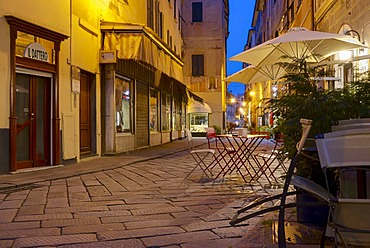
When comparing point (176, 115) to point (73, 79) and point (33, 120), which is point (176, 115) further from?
point (33, 120)

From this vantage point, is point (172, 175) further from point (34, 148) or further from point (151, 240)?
point (151, 240)

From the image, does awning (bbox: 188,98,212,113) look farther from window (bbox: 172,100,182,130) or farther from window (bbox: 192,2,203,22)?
window (bbox: 192,2,203,22)

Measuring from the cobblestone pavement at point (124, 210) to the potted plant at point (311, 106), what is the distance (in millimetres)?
783

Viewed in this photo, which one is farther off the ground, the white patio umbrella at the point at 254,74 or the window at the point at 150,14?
the window at the point at 150,14

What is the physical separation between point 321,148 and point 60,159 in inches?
305

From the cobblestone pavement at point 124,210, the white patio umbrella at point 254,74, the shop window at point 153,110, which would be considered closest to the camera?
the cobblestone pavement at point 124,210

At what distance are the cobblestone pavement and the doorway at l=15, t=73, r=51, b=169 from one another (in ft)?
2.27

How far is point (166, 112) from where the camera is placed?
70.9 ft

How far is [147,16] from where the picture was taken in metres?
17.4

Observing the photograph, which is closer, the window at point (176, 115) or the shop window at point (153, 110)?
the shop window at point (153, 110)

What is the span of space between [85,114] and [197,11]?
80.1 feet

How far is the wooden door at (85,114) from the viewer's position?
36.6 ft

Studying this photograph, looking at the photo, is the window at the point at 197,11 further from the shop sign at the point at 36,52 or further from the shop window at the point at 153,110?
the shop sign at the point at 36,52

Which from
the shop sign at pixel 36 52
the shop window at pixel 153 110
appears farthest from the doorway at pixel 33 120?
the shop window at pixel 153 110
